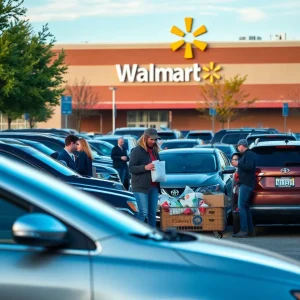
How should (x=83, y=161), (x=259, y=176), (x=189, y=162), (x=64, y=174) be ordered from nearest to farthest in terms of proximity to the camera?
(x=64, y=174) → (x=259, y=176) → (x=83, y=161) → (x=189, y=162)

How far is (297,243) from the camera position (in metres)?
14.7

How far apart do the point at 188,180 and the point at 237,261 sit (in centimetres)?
1209

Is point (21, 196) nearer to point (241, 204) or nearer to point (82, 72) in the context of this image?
point (241, 204)

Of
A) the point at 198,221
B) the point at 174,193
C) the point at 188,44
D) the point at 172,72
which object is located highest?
the point at 188,44

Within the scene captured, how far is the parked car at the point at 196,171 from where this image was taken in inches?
670

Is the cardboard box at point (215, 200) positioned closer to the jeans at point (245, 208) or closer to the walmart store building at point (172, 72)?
the jeans at point (245, 208)

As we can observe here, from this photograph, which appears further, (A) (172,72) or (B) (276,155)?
(A) (172,72)

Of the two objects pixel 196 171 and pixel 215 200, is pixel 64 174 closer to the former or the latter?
pixel 215 200

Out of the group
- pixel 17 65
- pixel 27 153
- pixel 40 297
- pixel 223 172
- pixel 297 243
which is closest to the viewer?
pixel 40 297

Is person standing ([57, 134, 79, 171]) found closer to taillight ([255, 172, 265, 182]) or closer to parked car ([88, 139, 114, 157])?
taillight ([255, 172, 265, 182])

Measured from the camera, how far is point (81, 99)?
7869 cm

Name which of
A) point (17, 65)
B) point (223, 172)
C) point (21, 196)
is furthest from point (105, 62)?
point (21, 196)

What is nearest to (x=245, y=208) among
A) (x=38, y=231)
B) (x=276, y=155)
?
(x=276, y=155)

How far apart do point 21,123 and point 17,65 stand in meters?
47.1
